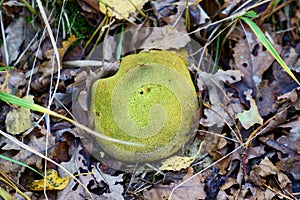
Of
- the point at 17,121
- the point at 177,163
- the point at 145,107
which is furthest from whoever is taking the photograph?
the point at 17,121

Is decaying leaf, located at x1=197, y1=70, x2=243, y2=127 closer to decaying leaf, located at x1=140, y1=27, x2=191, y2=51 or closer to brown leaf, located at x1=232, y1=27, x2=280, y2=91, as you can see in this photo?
brown leaf, located at x1=232, y1=27, x2=280, y2=91

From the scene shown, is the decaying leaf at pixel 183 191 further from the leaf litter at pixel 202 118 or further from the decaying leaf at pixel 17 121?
the decaying leaf at pixel 17 121

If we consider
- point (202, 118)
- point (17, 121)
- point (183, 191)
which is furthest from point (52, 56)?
point (183, 191)

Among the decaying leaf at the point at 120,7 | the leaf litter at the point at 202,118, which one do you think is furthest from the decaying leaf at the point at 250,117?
the decaying leaf at the point at 120,7

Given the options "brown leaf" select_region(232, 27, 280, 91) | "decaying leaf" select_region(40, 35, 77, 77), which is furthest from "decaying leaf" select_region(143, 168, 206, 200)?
"decaying leaf" select_region(40, 35, 77, 77)

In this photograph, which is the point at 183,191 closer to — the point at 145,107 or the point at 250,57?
the point at 145,107
